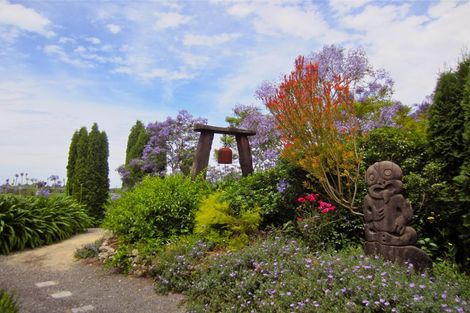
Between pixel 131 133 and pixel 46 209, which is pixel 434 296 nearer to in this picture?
pixel 46 209

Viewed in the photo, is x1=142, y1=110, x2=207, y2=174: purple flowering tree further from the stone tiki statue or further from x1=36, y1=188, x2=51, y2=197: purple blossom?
the stone tiki statue

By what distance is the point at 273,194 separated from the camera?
257 inches

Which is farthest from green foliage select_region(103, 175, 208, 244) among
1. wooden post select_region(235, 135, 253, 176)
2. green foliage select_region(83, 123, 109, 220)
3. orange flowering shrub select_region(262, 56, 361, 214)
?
green foliage select_region(83, 123, 109, 220)

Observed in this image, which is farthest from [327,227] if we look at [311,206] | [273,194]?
[273,194]

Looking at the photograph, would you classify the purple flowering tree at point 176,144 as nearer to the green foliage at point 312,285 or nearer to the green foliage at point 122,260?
the green foliage at point 122,260

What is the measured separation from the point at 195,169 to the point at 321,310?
19.3ft

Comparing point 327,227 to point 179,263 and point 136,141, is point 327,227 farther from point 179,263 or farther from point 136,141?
point 136,141

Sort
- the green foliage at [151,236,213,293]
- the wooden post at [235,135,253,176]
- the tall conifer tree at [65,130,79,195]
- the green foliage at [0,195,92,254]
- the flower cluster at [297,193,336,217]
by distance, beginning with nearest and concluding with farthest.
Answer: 1. the green foliage at [151,236,213,293]
2. the flower cluster at [297,193,336,217]
3. the green foliage at [0,195,92,254]
4. the wooden post at [235,135,253,176]
5. the tall conifer tree at [65,130,79,195]

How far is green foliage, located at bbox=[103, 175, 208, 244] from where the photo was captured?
21.1ft

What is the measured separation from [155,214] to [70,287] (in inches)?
69.8

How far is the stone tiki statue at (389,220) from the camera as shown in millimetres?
4434

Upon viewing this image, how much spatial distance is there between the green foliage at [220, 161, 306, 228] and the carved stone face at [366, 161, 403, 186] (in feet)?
5.43

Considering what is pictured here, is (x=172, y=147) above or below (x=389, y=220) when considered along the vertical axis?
above

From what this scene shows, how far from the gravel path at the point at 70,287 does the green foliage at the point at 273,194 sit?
211cm
